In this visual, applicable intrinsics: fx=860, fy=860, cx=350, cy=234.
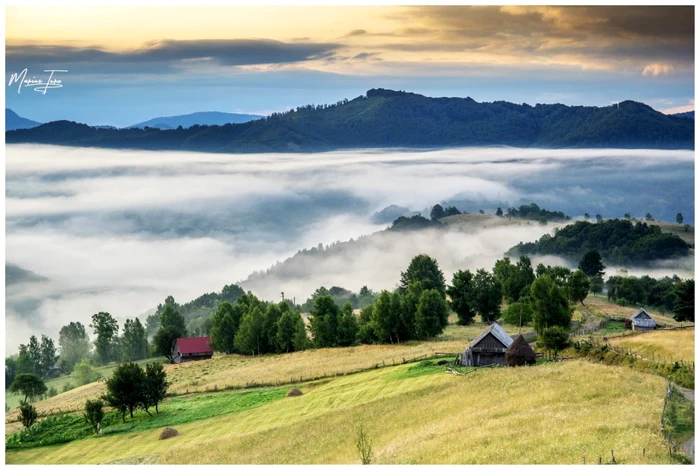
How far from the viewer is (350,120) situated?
13112cm

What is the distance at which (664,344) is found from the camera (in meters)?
42.4

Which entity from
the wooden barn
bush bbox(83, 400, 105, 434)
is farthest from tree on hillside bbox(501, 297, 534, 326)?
bush bbox(83, 400, 105, 434)

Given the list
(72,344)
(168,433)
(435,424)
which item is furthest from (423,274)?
(435,424)

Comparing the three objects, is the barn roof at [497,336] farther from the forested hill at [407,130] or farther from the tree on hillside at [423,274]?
the forested hill at [407,130]

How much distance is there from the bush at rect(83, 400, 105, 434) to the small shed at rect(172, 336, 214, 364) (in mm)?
29097

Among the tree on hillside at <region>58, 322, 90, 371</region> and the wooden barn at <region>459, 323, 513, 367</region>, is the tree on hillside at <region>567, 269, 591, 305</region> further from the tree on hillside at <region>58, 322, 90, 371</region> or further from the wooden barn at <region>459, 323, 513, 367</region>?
the tree on hillside at <region>58, 322, 90, 371</region>

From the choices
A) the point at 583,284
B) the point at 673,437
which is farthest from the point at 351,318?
the point at 673,437

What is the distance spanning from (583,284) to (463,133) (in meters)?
73.8

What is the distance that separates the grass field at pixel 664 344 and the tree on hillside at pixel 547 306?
7128mm

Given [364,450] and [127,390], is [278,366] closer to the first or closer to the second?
[127,390]

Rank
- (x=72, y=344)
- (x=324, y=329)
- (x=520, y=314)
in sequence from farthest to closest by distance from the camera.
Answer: (x=72, y=344)
(x=324, y=329)
(x=520, y=314)

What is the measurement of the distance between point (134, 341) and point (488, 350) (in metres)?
54.8

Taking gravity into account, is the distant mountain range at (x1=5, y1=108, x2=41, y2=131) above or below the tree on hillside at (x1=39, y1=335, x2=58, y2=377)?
above

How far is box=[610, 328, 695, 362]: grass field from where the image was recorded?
38.9 meters
